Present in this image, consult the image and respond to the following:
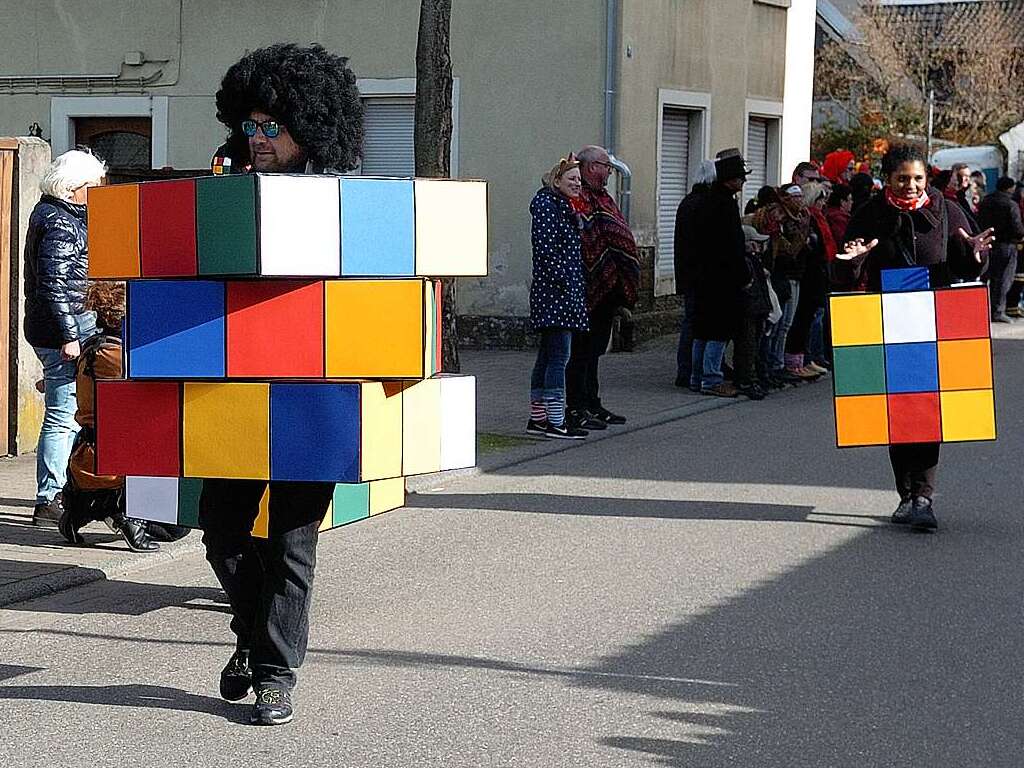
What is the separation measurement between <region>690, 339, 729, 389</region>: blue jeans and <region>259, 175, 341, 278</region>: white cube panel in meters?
9.59

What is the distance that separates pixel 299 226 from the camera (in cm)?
476

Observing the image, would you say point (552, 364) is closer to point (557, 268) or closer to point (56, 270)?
point (557, 268)

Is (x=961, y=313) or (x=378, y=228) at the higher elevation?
(x=378, y=228)

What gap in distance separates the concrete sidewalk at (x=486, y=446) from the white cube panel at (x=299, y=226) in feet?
9.10

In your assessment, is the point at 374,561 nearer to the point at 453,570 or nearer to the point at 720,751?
the point at 453,570

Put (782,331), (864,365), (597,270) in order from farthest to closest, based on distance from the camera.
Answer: (782,331), (597,270), (864,365)

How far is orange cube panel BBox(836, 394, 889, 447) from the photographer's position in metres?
8.62

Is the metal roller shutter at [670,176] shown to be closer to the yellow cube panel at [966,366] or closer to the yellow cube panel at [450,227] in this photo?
the yellow cube panel at [966,366]

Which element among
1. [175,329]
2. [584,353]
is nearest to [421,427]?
[175,329]

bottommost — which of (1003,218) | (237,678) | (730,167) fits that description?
(237,678)

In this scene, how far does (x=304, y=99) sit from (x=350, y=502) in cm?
161

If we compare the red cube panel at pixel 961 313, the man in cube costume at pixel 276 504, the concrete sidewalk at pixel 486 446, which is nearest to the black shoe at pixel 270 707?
the man in cube costume at pixel 276 504

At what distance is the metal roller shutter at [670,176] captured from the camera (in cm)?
1936

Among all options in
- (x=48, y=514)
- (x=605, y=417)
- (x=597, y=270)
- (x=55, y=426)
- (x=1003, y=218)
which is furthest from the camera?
(x=1003, y=218)
